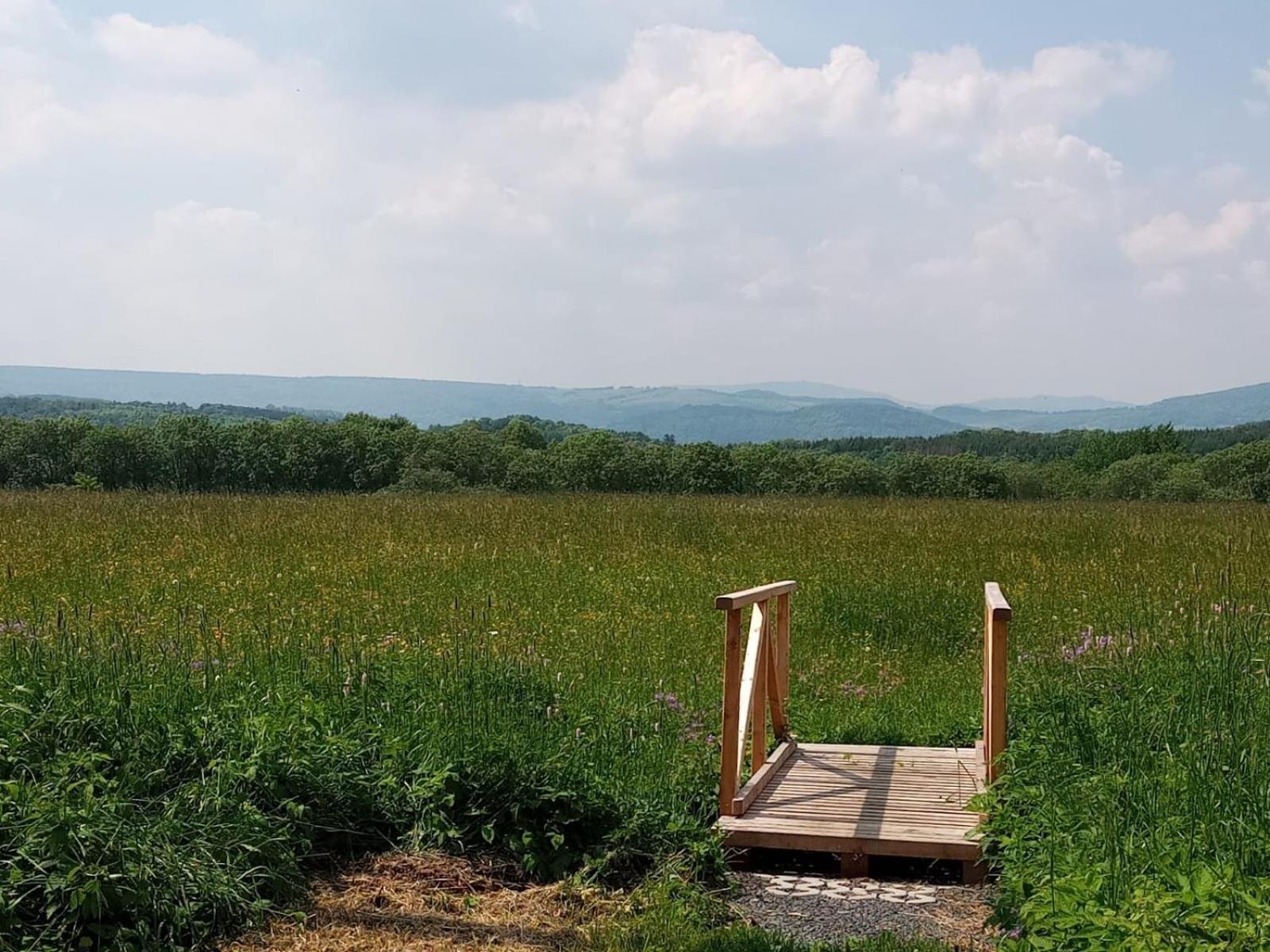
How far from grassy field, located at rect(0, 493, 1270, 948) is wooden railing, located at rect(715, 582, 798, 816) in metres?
0.27

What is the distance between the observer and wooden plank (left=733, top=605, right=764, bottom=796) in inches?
240

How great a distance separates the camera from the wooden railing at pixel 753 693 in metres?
5.96

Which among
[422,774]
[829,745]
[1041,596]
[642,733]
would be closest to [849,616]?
[1041,596]

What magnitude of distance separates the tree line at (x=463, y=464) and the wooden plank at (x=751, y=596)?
43.8m

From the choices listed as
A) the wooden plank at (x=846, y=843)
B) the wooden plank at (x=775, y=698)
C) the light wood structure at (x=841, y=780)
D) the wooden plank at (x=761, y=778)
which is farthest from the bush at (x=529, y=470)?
the wooden plank at (x=846, y=843)

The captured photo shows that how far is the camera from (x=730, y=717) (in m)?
6.03

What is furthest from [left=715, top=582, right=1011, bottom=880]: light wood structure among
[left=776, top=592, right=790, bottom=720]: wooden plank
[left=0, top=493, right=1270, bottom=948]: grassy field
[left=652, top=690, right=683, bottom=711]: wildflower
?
[left=652, top=690, right=683, bottom=711]: wildflower

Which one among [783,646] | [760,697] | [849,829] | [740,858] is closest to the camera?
[849,829]

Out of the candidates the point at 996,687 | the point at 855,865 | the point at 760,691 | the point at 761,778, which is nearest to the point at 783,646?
the point at 760,691

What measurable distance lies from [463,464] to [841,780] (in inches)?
1963

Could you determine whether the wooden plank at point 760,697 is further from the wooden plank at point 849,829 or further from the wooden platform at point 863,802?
the wooden plank at point 849,829

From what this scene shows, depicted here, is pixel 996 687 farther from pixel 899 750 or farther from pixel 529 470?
pixel 529 470

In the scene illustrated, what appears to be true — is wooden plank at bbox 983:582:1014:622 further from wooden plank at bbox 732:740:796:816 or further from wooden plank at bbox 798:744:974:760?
wooden plank at bbox 732:740:796:816

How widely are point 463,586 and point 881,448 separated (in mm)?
169108
